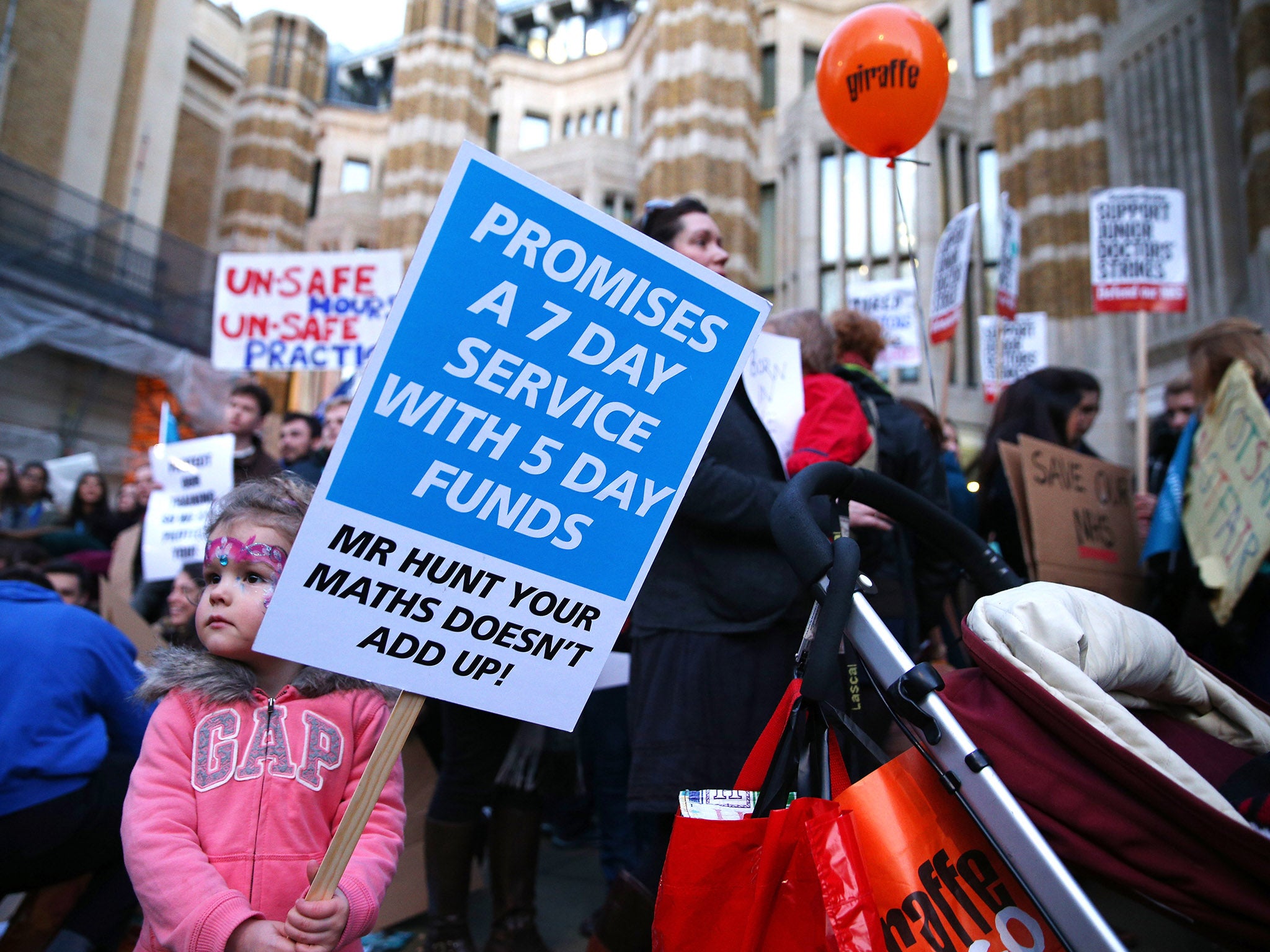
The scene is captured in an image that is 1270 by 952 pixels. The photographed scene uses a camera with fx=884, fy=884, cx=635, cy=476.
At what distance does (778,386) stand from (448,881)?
1.76 m

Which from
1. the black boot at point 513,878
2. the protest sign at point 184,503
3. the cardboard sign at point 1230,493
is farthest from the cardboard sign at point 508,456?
the protest sign at point 184,503

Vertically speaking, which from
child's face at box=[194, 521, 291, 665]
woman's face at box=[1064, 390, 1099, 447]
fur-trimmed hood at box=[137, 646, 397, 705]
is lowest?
fur-trimmed hood at box=[137, 646, 397, 705]

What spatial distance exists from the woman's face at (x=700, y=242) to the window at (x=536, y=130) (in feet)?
73.1

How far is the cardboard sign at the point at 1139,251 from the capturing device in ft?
17.5

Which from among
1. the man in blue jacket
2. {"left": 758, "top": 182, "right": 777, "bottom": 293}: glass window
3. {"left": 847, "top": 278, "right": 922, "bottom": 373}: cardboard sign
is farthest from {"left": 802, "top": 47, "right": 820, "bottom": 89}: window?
the man in blue jacket

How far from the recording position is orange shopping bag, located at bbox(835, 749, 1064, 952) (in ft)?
3.69

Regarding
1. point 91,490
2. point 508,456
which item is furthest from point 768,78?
point 508,456

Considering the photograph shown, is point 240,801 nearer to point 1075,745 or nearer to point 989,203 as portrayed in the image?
point 1075,745

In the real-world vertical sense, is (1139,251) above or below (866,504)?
above

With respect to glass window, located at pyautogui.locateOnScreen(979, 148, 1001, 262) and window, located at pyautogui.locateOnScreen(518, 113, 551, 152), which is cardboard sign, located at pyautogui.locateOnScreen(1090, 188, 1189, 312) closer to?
glass window, located at pyautogui.locateOnScreen(979, 148, 1001, 262)

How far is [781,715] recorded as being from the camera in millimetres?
1348

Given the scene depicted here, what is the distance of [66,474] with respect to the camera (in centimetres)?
904

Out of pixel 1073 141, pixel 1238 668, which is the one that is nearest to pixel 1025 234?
pixel 1073 141

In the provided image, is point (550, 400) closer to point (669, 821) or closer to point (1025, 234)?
point (669, 821)
